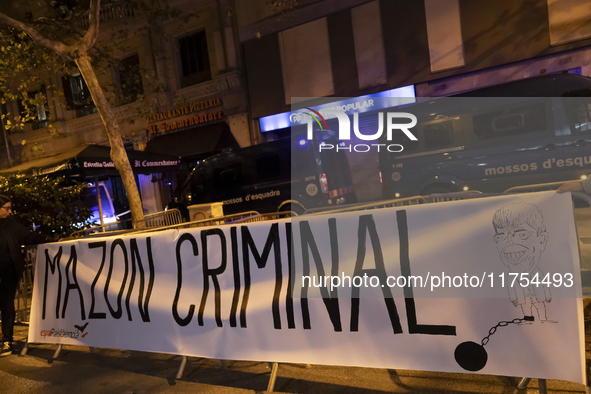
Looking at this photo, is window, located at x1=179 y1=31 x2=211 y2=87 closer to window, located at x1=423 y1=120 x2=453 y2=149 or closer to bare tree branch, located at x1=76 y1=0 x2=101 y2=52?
bare tree branch, located at x1=76 y1=0 x2=101 y2=52

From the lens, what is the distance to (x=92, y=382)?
3.91 meters

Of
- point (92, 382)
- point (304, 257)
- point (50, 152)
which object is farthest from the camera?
point (50, 152)

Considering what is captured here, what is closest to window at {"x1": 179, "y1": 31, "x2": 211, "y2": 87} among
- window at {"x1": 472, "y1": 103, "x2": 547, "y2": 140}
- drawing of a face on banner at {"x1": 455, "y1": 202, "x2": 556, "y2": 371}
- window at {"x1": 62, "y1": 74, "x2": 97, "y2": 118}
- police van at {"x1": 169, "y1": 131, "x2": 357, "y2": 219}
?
window at {"x1": 62, "y1": 74, "x2": 97, "y2": 118}

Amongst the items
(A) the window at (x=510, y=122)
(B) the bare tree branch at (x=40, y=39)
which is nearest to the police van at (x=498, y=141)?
(A) the window at (x=510, y=122)

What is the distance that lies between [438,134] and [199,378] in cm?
792

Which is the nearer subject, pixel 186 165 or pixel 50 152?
pixel 186 165

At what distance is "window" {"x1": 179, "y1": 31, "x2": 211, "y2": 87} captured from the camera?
57.6 ft

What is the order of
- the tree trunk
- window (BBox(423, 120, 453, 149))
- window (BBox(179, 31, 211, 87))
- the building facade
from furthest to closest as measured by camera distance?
window (BBox(179, 31, 211, 87)) < the building facade < window (BBox(423, 120, 453, 149)) < the tree trunk

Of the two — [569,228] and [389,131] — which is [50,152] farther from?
[569,228]

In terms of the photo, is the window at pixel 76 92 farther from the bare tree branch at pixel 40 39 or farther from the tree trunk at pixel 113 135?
the tree trunk at pixel 113 135

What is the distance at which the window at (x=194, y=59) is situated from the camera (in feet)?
57.6

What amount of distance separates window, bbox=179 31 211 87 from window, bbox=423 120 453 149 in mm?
10887

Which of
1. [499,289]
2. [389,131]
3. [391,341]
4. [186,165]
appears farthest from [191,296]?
[186,165]

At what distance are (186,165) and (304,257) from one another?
15.7 meters
